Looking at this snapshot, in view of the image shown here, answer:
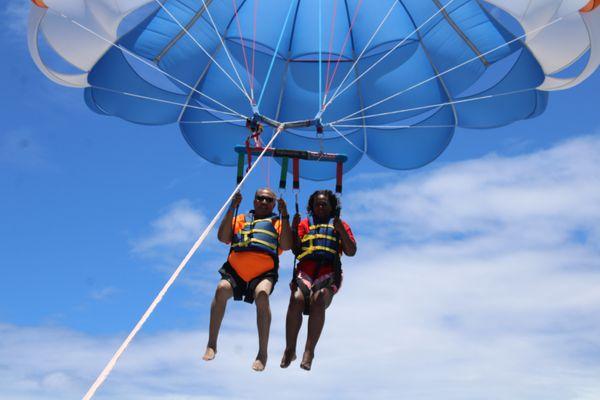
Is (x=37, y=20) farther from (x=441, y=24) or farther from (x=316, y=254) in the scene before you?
(x=441, y=24)

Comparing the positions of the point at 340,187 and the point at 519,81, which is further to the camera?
the point at 519,81

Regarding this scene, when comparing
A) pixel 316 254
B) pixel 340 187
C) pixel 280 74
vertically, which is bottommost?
pixel 316 254

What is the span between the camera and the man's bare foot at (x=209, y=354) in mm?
6082

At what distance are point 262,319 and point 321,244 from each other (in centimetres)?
84

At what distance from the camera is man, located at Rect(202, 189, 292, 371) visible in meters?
6.26

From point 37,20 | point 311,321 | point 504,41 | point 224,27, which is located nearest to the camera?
point 311,321

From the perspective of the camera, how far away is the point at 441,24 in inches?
326

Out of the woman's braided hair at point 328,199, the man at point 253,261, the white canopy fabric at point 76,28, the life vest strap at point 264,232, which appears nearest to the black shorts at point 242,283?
the man at point 253,261

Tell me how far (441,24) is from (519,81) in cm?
102

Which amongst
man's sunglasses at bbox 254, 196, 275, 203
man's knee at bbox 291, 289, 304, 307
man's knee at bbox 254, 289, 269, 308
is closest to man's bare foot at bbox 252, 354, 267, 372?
man's knee at bbox 254, 289, 269, 308

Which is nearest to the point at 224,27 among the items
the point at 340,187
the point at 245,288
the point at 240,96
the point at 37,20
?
the point at 240,96

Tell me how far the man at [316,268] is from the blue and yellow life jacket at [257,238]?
19cm

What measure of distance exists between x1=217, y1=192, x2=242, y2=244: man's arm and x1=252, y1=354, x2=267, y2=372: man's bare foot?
1061 mm

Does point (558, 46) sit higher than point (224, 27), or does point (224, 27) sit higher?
point (224, 27)
